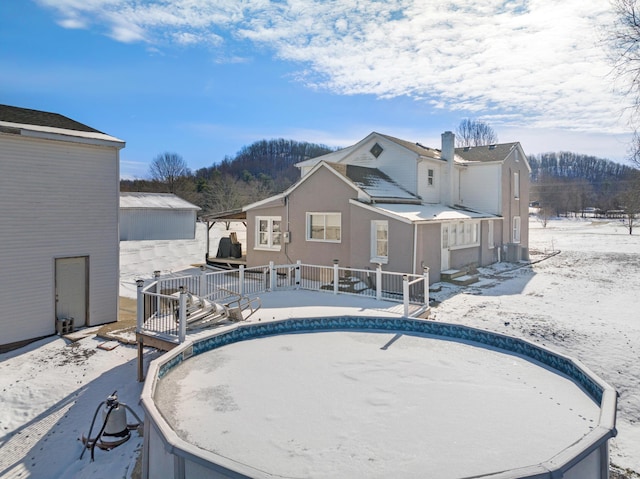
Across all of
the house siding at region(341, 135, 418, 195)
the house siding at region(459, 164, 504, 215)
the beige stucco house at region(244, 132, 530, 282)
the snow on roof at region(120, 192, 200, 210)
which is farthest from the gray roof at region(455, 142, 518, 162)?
the snow on roof at region(120, 192, 200, 210)

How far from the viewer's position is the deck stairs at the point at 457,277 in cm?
1711

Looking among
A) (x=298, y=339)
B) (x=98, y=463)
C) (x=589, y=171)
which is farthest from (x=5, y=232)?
(x=589, y=171)

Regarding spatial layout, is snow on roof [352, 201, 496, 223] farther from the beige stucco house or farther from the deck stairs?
the deck stairs

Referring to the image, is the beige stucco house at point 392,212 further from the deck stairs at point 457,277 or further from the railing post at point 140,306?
the railing post at point 140,306

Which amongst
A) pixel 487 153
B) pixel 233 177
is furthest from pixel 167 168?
pixel 487 153

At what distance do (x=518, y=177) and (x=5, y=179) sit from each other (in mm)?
26355

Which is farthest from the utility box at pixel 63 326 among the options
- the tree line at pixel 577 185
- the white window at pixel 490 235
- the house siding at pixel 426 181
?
the tree line at pixel 577 185

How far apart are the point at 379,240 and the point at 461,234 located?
577cm

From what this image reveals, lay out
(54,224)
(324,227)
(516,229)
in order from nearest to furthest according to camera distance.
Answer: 1. (54,224)
2. (324,227)
3. (516,229)

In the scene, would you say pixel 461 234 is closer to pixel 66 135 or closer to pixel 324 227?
pixel 324 227

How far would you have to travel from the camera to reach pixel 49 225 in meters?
12.1

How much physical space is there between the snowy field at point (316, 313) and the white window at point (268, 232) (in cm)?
637

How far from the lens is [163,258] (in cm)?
2575

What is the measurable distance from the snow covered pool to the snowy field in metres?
1.46
